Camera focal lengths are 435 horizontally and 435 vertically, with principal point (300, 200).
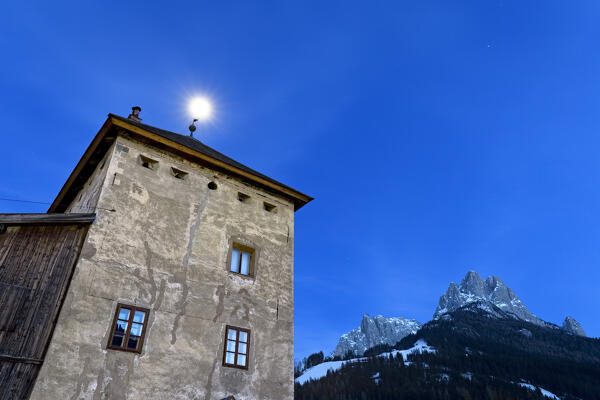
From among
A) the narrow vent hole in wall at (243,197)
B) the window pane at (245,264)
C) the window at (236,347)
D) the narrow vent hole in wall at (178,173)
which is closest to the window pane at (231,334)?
the window at (236,347)

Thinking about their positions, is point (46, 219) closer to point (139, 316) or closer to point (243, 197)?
point (139, 316)

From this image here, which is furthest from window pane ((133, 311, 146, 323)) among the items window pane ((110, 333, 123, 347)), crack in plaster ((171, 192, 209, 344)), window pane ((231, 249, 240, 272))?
window pane ((231, 249, 240, 272))

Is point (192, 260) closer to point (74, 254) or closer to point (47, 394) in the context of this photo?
point (74, 254)

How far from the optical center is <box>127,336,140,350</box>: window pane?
11764mm

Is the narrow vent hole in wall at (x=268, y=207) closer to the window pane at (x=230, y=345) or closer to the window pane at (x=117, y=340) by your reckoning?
the window pane at (x=230, y=345)

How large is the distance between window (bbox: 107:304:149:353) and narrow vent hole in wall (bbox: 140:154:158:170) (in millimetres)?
4923

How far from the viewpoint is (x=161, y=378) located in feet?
38.7

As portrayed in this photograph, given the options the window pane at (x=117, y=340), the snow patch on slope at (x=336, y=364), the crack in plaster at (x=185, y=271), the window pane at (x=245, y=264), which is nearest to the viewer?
the window pane at (x=117, y=340)

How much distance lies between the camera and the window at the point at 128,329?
11633 mm

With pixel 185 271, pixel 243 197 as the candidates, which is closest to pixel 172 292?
pixel 185 271

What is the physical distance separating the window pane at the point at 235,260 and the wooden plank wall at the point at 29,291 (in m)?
4.79

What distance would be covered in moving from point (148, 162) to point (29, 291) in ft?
18.1

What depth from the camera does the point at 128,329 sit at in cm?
1195

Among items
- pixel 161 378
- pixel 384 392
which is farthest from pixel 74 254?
pixel 384 392
